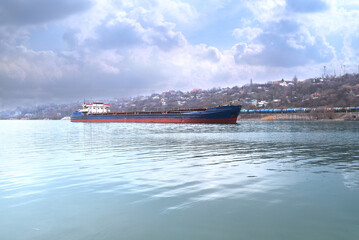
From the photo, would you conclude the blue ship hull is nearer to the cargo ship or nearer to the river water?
the cargo ship

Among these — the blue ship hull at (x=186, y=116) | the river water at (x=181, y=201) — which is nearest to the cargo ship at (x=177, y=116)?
the blue ship hull at (x=186, y=116)

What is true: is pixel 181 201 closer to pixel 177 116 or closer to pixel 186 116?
pixel 186 116

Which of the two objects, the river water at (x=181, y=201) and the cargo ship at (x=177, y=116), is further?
the cargo ship at (x=177, y=116)

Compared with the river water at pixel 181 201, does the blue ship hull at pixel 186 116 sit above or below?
above

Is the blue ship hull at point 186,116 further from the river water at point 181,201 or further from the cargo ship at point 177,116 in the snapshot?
the river water at point 181,201

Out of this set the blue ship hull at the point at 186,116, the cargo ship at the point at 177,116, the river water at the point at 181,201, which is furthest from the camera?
the cargo ship at the point at 177,116

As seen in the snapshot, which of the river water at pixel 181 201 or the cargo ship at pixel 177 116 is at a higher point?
the cargo ship at pixel 177 116

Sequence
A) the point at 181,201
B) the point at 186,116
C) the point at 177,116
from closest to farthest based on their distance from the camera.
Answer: the point at 181,201 → the point at 186,116 → the point at 177,116

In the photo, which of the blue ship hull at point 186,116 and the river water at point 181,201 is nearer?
the river water at point 181,201

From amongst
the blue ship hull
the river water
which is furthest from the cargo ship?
the river water

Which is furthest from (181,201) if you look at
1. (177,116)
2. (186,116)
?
(177,116)

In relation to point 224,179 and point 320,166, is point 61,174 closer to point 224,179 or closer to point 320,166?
point 224,179

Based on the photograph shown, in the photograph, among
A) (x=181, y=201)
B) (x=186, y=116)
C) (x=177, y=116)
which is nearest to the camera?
(x=181, y=201)

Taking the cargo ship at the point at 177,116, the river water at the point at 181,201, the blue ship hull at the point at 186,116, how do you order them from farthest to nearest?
the cargo ship at the point at 177,116, the blue ship hull at the point at 186,116, the river water at the point at 181,201
